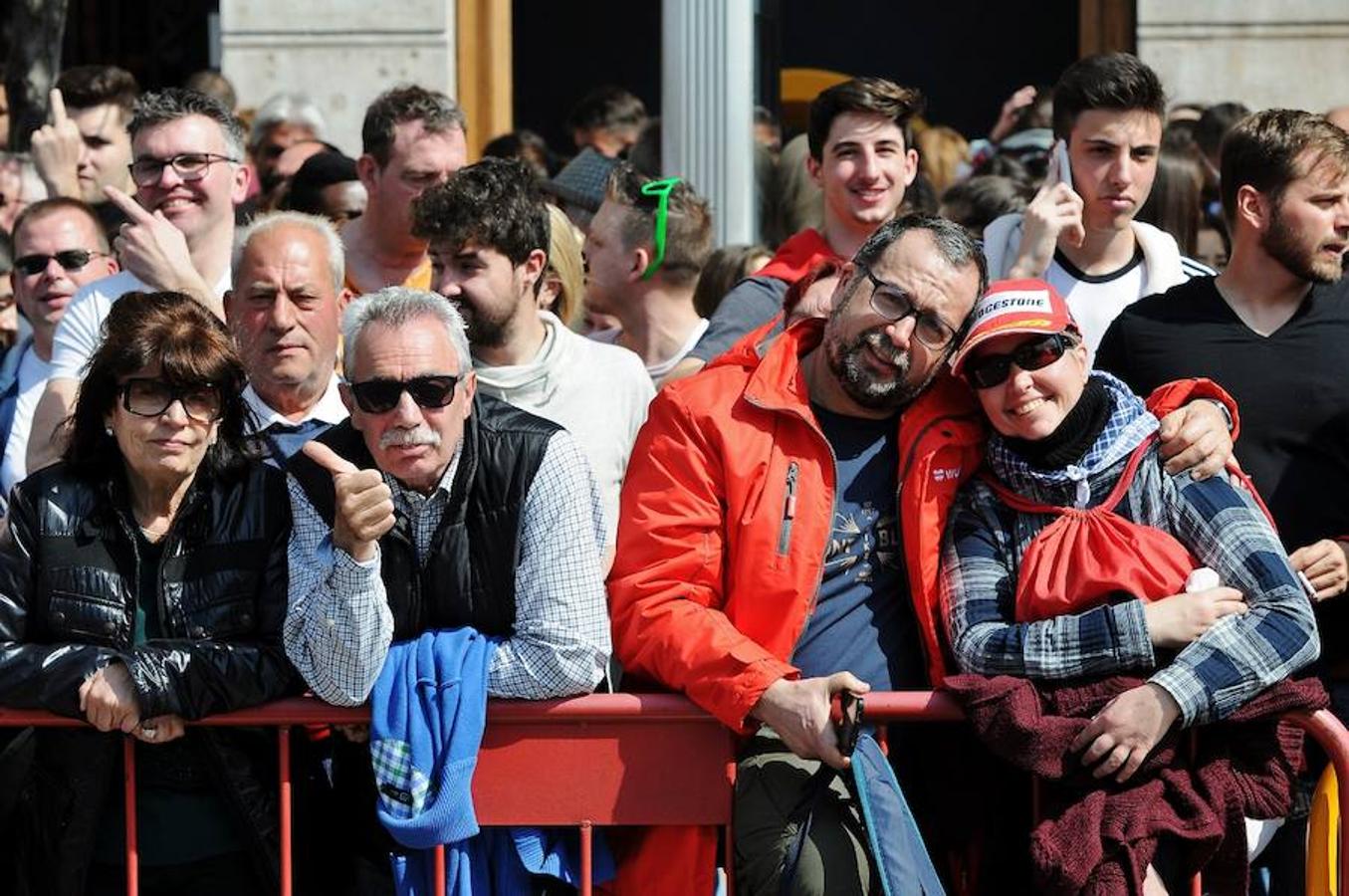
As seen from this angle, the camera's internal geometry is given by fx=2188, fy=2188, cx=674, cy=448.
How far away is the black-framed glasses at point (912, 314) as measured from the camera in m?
4.66

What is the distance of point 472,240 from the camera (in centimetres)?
555

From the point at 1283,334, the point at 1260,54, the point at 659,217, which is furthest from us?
the point at 1260,54

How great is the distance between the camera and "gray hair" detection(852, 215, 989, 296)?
15.4 ft

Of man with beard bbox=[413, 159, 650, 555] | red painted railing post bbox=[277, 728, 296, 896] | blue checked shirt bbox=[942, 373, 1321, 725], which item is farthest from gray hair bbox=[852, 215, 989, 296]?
red painted railing post bbox=[277, 728, 296, 896]

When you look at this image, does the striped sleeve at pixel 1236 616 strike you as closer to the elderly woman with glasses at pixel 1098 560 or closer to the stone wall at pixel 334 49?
the elderly woman with glasses at pixel 1098 560

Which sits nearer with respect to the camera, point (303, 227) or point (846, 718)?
point (846, 718)

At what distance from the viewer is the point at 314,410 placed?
5297 millimetres

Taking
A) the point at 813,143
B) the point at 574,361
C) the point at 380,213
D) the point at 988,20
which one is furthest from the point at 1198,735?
the point at 988,20

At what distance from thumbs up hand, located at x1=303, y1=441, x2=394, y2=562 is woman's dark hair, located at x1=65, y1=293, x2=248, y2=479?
1.46 ft

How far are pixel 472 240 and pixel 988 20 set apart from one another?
448 inches

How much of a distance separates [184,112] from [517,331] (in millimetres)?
1347

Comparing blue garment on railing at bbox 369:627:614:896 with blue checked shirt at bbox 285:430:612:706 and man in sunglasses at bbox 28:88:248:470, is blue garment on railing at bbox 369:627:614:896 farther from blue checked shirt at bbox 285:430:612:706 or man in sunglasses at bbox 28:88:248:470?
man in sunglasses at bbox 28:88:248:470

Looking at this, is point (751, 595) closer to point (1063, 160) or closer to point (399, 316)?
point (399, 316)

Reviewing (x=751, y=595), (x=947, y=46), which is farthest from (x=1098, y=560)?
(x=947, y=46)
